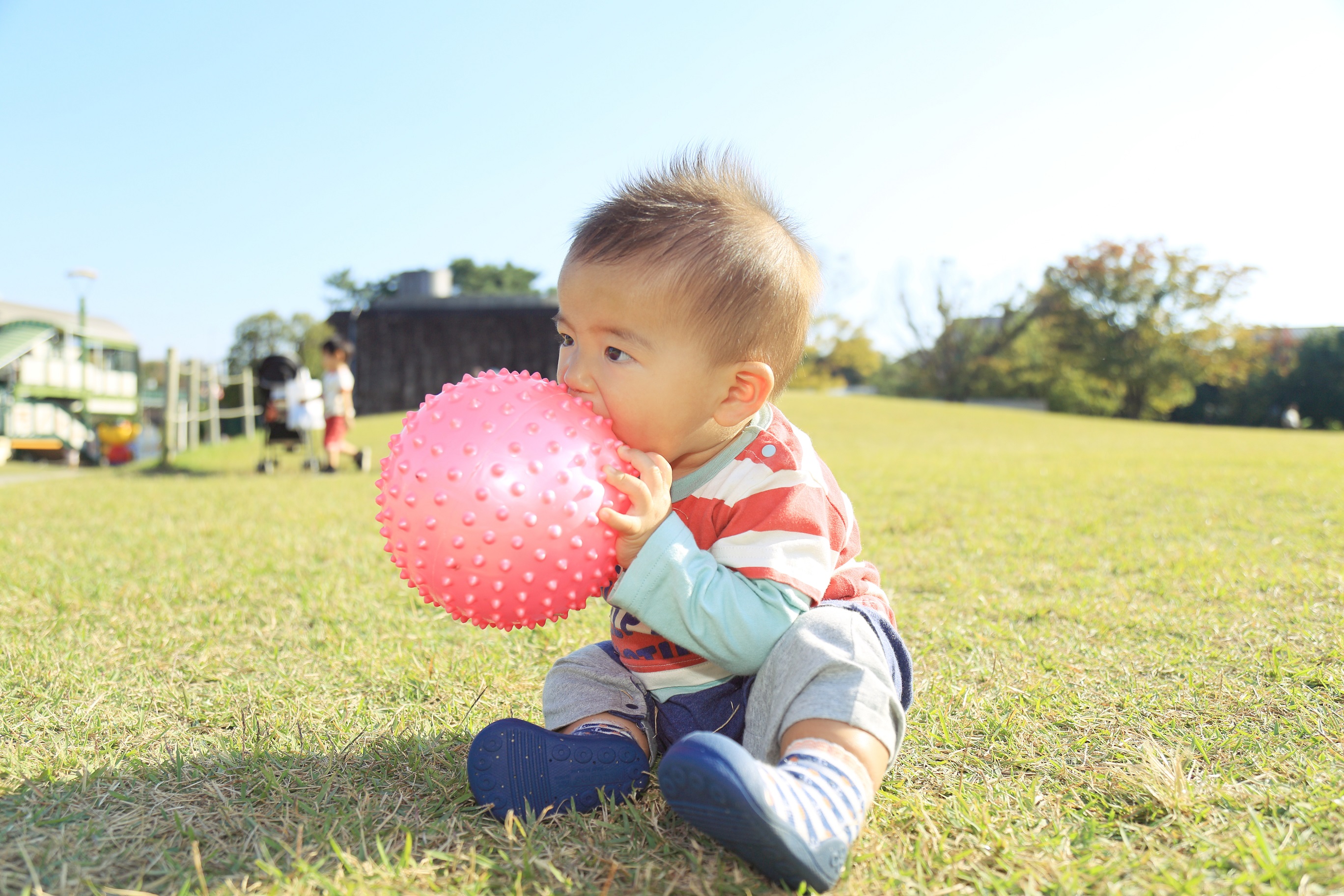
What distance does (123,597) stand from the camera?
3508mm

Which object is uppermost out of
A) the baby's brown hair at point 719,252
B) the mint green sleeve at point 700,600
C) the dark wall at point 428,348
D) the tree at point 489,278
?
the tree at point 489,278

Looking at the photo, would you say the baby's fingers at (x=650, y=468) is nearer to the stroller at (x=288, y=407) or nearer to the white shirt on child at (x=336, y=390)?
the white shirt on child at (x=336, y=390)

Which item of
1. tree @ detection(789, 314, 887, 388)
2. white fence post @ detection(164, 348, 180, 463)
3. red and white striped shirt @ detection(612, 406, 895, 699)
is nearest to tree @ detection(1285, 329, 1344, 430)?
tree @ detection(789, 314, 887, 388)

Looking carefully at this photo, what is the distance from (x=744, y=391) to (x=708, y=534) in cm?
32

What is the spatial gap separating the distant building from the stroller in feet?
54.9

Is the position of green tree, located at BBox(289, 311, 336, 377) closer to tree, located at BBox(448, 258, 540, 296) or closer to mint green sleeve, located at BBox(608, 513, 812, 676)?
tree, located at BBox(448, 258, 540, 296)

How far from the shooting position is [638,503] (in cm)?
175

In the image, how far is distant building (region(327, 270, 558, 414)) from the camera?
28.4m

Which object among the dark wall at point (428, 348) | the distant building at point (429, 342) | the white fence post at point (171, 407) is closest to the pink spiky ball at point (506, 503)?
the white fence post at point (171, 407)

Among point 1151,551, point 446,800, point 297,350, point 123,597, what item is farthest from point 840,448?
point 297,350

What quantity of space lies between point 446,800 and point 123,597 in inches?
95.9

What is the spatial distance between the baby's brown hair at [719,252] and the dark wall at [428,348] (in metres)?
26.6

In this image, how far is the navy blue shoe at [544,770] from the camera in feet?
5.66

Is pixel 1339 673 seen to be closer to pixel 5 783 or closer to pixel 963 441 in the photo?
pixel 5 783
